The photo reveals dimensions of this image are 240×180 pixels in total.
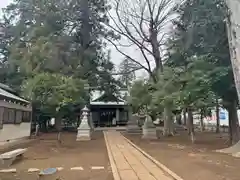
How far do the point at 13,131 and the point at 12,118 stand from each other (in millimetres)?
796

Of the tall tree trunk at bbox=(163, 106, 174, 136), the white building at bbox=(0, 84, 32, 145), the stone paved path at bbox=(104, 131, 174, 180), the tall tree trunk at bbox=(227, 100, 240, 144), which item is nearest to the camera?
the stone paved path at bbox=(104, 131, 174, 180)

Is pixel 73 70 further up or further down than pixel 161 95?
further up

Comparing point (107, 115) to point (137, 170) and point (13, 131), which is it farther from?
point (137, 170)

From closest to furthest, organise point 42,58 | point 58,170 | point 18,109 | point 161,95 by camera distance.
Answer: point 58,170
point 161,95
point 18,109
point 42,58

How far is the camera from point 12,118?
16328mm

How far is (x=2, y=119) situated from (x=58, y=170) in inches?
307

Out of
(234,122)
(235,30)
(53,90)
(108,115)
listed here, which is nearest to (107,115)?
(108,115)

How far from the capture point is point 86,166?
8.51 meters

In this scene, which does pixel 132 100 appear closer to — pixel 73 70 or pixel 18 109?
pixel 73 70

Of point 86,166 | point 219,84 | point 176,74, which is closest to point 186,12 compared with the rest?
point 176,74

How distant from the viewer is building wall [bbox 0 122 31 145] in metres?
14.7

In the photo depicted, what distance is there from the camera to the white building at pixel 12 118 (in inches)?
567

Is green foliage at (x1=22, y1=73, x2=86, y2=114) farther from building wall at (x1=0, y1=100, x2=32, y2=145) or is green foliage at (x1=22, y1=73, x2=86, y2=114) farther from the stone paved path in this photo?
the stone paved path

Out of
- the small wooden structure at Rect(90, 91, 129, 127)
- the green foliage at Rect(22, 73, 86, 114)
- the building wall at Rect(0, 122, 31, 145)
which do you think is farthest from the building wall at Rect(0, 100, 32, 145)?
the small wooden structure at Rect(90, 91, 129, 127)
